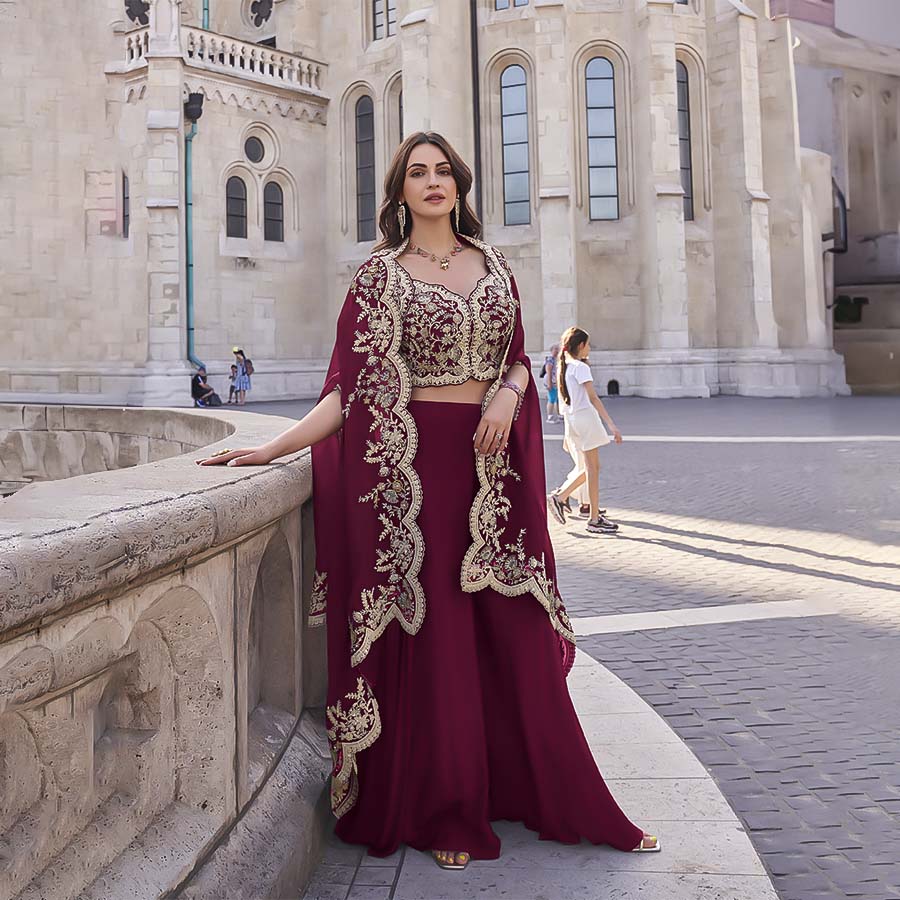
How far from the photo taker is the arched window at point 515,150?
25.2 metres

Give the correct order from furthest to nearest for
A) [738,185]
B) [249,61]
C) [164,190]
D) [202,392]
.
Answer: [738,185], [249,61], [164,190], [202,392]

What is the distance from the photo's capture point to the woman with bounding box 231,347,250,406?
2327 centimetres

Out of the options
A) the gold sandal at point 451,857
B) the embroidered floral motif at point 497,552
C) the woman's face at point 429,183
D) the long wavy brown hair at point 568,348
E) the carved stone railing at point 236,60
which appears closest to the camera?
the gold sandal at point 451,857

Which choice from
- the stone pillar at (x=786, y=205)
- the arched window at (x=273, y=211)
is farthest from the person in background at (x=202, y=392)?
the stone pillar at (x=786, y=205)

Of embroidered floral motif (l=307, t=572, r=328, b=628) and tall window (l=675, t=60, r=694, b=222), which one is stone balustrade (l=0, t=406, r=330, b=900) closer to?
embroidered floral motif (l=307, t=572, r=328, b=628)

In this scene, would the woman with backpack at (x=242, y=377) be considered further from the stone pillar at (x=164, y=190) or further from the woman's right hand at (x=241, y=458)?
the woman's right hand at (x=241, y=458)

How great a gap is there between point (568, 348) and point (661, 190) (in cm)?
1716

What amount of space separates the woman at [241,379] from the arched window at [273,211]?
4148 mm

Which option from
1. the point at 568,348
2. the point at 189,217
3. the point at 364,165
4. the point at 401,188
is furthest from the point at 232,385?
the point at 401,188

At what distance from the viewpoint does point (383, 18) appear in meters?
26.8

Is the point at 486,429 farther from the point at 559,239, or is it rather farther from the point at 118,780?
the point at 559,239

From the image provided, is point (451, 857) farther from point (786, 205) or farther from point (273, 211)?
point (786, 205)

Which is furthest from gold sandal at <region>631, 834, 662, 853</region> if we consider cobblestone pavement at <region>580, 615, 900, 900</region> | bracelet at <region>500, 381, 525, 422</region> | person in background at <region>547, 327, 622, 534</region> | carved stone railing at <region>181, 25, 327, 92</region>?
carved stone railing at <region>181, 25, 327, 92</region>

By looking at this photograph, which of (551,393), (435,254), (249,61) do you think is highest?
(249,61)
